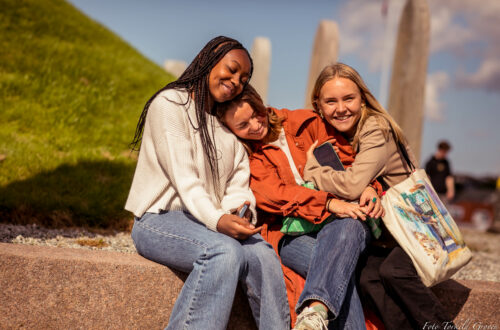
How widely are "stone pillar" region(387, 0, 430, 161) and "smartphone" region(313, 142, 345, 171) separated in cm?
378

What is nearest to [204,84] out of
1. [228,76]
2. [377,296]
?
[228,76]

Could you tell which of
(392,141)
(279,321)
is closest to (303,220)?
(279,321)

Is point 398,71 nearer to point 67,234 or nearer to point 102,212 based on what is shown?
point 102,212

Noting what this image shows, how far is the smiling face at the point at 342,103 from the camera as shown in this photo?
279 cm

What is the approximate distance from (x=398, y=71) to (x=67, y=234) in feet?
16.6

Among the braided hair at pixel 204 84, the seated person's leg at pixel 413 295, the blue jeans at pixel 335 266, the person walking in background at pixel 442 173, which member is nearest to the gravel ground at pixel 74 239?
the braided hair at pixel 204 84

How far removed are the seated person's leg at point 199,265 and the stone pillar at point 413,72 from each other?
15.1 feet

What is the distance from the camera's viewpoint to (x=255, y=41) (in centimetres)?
897

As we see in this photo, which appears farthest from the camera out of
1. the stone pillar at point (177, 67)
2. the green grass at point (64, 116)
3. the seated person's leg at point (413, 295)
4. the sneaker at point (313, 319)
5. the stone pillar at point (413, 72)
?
the stone pillar at point (177, 67)

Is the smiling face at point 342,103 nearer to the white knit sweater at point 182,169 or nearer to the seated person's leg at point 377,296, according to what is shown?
the white knit sweater at point 182,169

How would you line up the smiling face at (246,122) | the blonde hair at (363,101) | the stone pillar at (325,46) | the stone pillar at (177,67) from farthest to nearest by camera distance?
the stone pillar at (177,67), the stone pillar at (325,46), the blonde hair at (363,101), the smiling face at (246,122)

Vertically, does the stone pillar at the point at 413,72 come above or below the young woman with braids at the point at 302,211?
above

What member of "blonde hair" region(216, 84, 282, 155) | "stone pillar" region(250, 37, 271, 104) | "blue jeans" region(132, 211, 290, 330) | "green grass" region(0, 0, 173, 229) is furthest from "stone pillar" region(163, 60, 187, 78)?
"blue jeans" region(132, 211, 290, 330)

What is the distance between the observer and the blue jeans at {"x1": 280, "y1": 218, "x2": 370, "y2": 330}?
7.25ft
